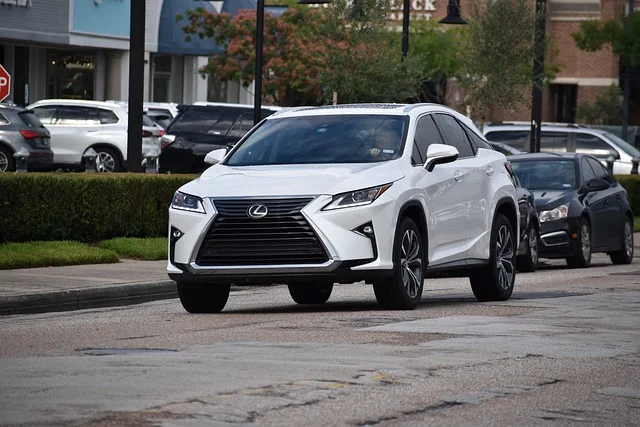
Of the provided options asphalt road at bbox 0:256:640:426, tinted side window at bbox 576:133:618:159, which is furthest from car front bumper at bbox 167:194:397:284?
tinted side window at bbox 576:133:618:159

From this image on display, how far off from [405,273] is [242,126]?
20654 mm

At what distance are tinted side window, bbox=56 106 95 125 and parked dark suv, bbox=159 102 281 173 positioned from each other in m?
3.20

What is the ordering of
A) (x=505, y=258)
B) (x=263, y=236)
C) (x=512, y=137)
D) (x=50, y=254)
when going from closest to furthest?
1. (x=263, y=236)
2. (x=505, y=258)
3. (x=50, y=254)
4. (x=512, y=137)

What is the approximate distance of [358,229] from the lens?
39.7 feet

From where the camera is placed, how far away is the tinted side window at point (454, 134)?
563 inches

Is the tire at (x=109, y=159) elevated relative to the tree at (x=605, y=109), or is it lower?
lower

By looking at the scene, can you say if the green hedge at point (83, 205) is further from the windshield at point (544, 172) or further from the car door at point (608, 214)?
the car door at point (608, 214)

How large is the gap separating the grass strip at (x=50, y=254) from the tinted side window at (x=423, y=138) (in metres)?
6.03

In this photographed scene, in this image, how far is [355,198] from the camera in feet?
39.9

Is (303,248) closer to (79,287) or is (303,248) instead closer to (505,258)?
(505,258)

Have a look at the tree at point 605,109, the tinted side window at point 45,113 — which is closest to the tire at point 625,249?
the tinted side window at point 45,113

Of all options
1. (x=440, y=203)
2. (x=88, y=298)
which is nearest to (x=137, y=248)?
(x=88, y=298)

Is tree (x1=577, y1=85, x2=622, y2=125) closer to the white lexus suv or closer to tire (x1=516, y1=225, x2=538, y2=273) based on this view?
tire (x1=516, y1=225, x2=538, y2=273)

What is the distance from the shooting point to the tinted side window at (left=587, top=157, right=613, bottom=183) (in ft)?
74.7
